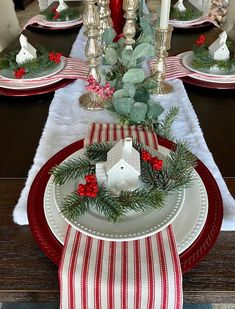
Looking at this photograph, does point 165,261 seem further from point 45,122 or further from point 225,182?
point 45,122

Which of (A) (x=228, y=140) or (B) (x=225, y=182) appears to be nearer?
(B) (x=225, y=182)

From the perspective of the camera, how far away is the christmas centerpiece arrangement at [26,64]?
0.85 metres

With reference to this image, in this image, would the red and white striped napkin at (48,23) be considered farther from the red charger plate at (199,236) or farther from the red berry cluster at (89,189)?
the red berry cluster at (89,189)

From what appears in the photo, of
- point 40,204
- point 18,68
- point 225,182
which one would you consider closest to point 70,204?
point 40,204

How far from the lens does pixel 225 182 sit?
22.7 inches

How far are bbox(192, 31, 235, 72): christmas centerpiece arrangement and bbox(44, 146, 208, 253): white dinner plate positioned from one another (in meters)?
0.46

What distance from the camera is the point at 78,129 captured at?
2.34 ft

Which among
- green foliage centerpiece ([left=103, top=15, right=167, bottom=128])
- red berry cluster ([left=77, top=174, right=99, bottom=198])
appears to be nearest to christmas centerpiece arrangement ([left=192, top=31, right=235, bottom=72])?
green foliage centerpiece ([left=103, top=15, right=167, bottom=128])

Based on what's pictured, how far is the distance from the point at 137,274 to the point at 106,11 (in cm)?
74

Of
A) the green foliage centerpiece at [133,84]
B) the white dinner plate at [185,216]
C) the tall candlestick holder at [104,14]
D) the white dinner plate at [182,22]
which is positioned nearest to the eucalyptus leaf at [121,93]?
the green foliage centerpiece at [133,84]

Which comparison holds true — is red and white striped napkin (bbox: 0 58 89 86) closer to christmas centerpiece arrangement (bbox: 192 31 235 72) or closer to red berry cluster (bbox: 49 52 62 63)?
red berry cluster (bbox: 49 52 62 63)

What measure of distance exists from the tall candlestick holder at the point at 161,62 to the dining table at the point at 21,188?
6cm

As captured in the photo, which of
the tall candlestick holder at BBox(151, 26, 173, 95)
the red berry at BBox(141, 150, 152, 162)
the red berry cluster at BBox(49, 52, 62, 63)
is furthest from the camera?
the red berry cluster at BBox(49, 52, 62, 63)

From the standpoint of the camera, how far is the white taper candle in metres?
0.70
